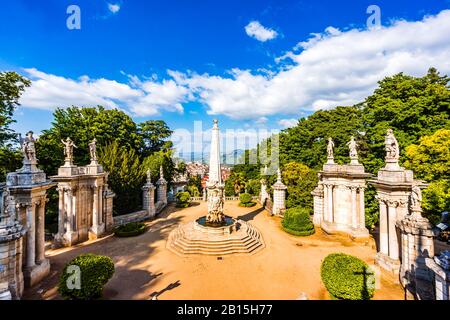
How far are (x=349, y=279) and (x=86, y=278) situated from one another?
11.2 meters

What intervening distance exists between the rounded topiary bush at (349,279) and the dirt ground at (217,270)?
1.41 m

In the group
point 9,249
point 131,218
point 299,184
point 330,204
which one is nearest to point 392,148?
point 330,204

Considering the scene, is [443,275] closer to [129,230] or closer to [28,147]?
[28,147]

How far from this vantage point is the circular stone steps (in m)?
15.3

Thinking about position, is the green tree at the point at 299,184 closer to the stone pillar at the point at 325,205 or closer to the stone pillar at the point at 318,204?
the stone pillar at the point at 318,204

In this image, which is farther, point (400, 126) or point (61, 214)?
point (400, 126)

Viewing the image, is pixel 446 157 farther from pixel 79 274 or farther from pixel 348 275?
pixel 79 274

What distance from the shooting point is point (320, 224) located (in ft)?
69.7

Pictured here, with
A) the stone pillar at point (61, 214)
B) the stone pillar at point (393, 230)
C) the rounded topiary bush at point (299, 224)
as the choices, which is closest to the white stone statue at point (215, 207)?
the rounded topiary bush at point (299, 224)

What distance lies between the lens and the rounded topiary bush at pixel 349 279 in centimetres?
884

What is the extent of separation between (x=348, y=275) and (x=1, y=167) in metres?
26.5

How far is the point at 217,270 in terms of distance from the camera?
12805 millimetres

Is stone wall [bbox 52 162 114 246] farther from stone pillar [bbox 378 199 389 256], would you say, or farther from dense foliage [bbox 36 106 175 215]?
stone pillar [bbox 378 199 389 256]
